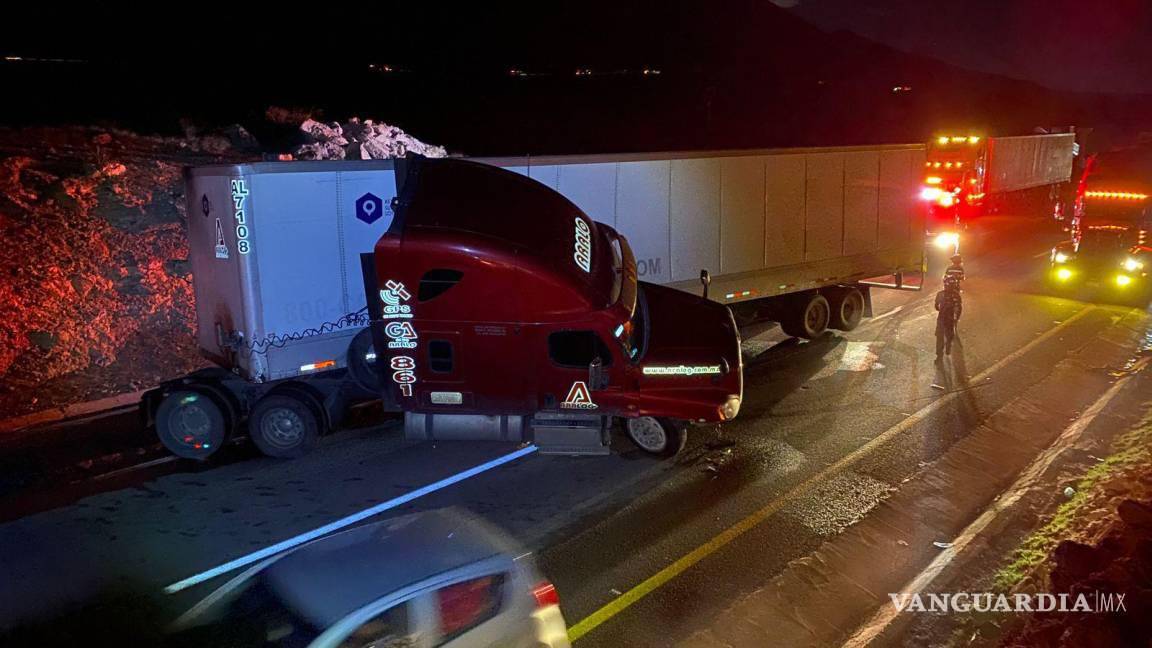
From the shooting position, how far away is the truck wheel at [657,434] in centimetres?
938

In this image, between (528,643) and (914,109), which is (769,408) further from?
(914,109)

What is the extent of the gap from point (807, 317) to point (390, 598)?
1162 cm

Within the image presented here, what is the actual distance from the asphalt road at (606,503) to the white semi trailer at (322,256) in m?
0.72

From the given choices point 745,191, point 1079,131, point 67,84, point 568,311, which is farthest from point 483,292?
point 1079,131

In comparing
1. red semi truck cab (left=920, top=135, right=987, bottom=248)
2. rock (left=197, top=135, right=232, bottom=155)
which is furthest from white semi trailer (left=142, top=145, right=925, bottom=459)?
red semi truck cab (left=920, top=135, right=987, bottom=248)

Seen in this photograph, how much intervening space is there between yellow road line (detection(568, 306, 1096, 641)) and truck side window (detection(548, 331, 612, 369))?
227 cm

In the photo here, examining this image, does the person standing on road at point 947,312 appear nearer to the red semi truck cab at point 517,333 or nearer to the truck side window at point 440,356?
the red semi truck cab at point 517,333

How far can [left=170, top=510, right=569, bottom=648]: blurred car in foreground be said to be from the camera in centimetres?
425

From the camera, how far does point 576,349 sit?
29.1ft

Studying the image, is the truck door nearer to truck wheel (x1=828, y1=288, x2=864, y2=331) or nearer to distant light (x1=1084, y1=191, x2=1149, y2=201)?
truck wheel (x1=828, y1=288, x2=864, y2=331)

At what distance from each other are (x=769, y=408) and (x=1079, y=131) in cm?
3853

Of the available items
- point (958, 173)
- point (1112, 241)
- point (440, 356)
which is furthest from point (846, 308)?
point (958, 173)

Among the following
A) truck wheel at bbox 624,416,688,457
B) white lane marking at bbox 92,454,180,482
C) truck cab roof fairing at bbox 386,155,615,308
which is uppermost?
truck cab roof fairing at bbox 386,155,615,308

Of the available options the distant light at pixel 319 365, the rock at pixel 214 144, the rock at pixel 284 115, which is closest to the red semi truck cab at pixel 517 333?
the distant light at pixel 319 365
